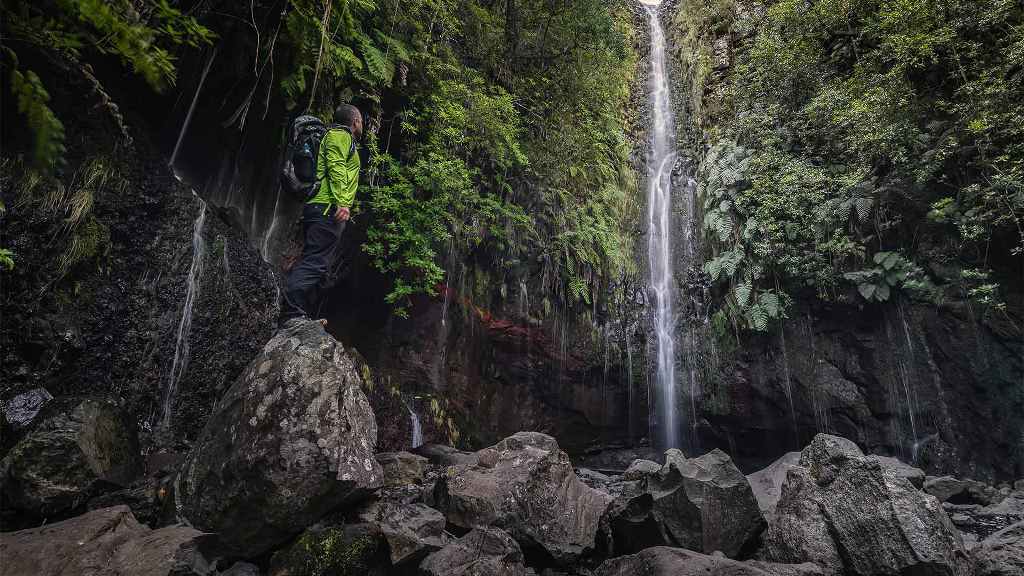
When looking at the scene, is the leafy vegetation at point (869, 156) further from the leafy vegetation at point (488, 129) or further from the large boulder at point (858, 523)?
the large boulder at point (858, 523)

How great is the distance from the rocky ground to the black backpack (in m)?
1.32

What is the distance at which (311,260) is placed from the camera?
14.3 ft

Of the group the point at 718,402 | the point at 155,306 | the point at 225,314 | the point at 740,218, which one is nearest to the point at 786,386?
the point at 718,402

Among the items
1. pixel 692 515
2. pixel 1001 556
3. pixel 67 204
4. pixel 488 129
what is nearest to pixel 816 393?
pixel 1001 556

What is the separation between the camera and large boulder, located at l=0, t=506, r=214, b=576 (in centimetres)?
317

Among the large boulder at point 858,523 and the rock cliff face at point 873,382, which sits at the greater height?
the rock cliff face at point 873,382

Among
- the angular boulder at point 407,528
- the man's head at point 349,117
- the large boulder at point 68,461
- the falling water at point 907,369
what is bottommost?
the angular boulder at point 407,528

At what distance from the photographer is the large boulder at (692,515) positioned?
4.23 m

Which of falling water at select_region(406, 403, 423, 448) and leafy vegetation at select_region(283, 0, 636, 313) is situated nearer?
leafy vegetation at select_region(283, 0, 636, 313)

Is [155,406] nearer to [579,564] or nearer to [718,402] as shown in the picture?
[579,564]

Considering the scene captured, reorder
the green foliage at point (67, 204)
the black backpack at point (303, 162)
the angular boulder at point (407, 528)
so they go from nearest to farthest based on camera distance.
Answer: the angular boulder at point (407, 528), the black backpack at point (303, 162), the green foliage at point (67, 204)

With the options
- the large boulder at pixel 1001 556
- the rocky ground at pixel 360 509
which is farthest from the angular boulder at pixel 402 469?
the large boulder at pixel 1001 556

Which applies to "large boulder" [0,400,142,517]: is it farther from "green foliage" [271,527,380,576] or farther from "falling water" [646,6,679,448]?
"falling water" [646,6,679,448]

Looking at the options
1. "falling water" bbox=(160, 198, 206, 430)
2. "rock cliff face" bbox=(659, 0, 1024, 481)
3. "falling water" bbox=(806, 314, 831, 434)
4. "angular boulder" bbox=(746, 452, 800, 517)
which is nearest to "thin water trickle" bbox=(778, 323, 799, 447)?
"rock cliff face" bbox=(659, 0, 1024, 481)
